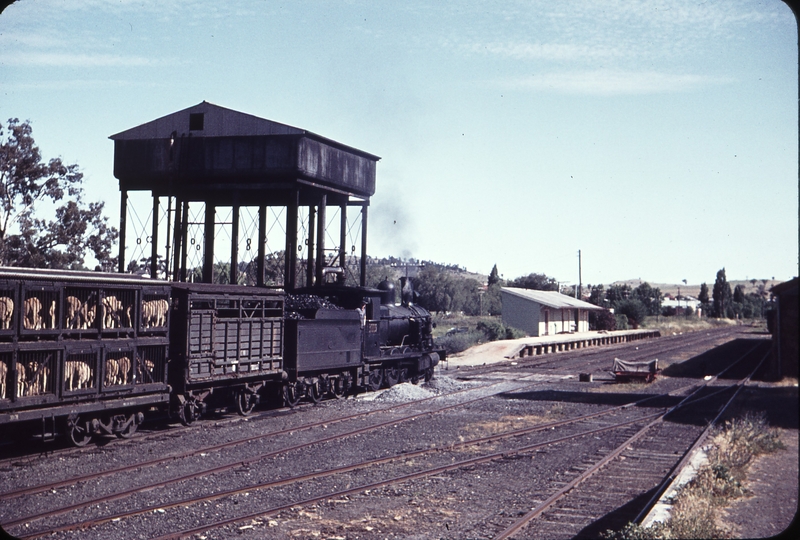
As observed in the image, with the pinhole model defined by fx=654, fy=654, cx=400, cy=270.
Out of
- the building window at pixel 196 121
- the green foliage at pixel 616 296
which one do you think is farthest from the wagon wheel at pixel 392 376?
the green foliage at pixel 616 296

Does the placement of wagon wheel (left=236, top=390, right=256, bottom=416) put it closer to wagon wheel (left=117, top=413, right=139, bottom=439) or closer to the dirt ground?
wagon wheel (left=117, top=413, right=139, bottom=439)

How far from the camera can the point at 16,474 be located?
440 inches

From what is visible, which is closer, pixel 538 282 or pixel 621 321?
pixel 621 321

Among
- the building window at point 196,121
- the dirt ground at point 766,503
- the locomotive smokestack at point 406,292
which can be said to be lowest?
the dirt ground at point 766,503

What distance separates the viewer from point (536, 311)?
5938 centimetres

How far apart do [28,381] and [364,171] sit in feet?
77.9

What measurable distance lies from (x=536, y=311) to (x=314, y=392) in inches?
1593

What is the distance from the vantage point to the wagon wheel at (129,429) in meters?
14.7

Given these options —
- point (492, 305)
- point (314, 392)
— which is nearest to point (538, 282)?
point (492, 305)

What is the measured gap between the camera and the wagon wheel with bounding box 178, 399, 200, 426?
16438 millimetres

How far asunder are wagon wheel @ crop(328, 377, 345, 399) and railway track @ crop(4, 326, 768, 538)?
12.6ft

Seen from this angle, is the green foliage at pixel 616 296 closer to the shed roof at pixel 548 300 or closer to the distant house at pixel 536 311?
the shed roof at pixel 548 300

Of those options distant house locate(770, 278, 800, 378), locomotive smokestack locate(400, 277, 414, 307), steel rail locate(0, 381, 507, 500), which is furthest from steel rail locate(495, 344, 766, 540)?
locomotive smokestack locate(400, 277, 414, 307)

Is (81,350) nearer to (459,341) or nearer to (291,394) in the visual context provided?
(291,394)
